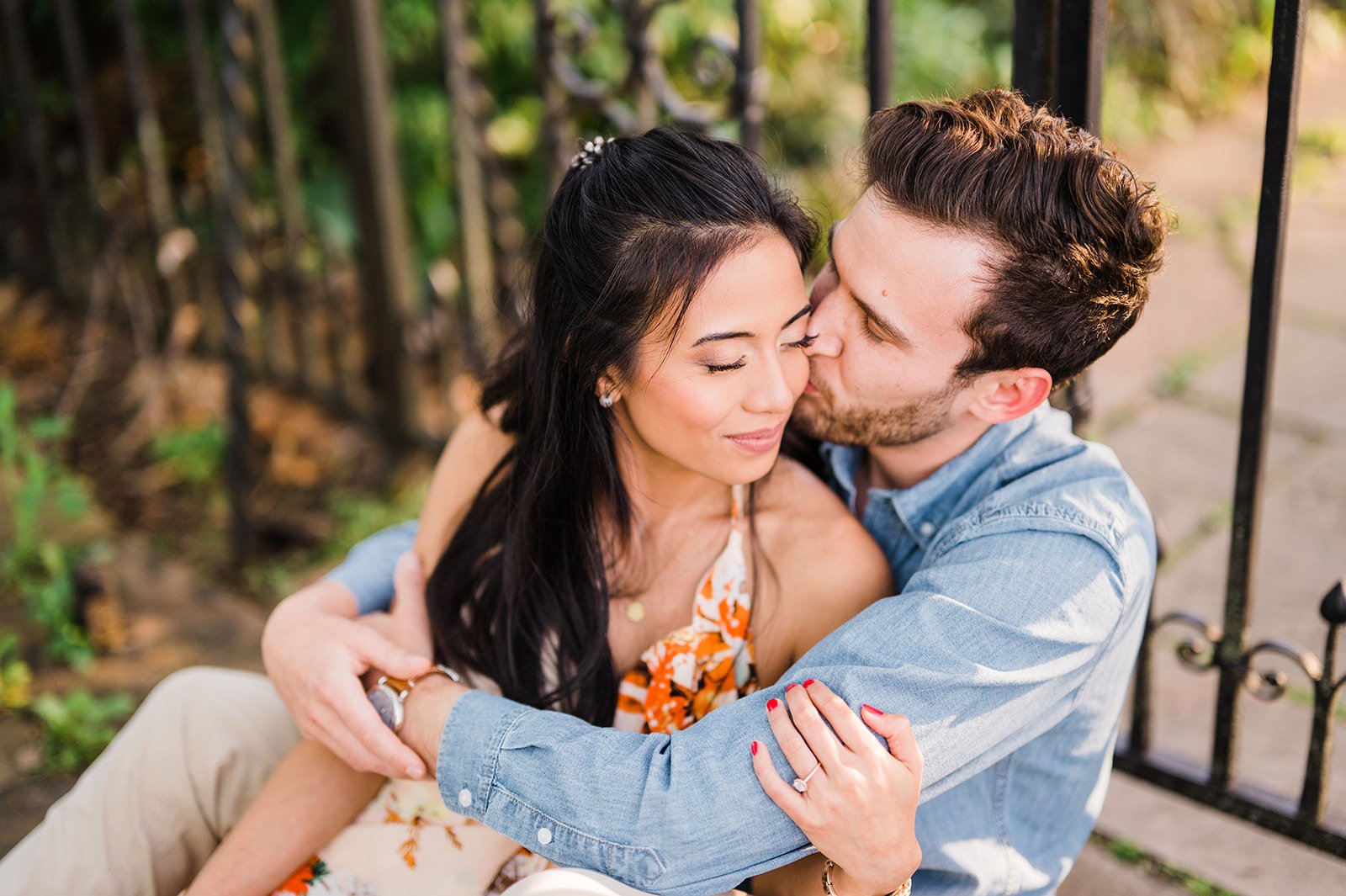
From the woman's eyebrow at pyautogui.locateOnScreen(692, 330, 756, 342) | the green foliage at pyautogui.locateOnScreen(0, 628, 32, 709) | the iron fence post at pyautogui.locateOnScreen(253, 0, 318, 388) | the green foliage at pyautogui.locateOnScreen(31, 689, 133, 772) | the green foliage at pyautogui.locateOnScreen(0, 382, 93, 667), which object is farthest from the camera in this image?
the iron fence post at pyautogui.locateOnScreen(253, 0, 318, 388)

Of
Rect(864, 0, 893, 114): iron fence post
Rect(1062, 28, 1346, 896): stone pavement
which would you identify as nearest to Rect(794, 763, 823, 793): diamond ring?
Rect(1062, 28, 1346, 896): stone pavement

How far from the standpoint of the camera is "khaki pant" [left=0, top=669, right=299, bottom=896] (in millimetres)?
2002

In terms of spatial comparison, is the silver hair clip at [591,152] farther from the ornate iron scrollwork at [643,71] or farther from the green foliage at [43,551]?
the green foliage at [43,551]

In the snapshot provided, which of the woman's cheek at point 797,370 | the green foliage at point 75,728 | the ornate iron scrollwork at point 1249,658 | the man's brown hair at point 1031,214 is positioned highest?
the man's brown hair at point 1031,214

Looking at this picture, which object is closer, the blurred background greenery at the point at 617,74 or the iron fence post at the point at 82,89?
the iron fence post at the point at 82,89

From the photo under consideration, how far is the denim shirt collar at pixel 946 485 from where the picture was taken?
6.36 feet

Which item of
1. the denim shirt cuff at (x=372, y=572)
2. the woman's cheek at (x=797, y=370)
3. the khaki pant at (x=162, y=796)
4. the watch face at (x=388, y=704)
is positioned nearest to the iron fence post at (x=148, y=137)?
the denim shirt cuff at (x=372, y=572)

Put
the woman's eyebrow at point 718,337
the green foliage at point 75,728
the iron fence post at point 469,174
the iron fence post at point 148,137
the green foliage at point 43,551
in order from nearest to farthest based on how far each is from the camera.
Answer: the woman's eyebrow at point 718,337
the green foliage at point 75,728
the green foliage at point 43,551
the iron fence post at point 469,174
the iron fence post at point 148,137

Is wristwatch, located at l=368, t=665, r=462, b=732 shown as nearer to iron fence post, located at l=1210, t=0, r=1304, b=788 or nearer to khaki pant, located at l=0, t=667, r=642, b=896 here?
khaki pant, located at l=0, t=667, r=642, b=896

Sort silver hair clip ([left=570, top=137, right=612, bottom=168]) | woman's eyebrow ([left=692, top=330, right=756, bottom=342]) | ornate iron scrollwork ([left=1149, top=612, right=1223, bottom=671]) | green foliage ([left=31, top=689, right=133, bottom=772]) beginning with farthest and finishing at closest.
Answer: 1. green foliage ([left=31, top=689, right=133, bottom=772])
2. ornate iron scrollwork ([left=1149, top=612, right=1223, bottom=671])
3. silver hair clip ([left=570, top=137, right=612, bottom=168])
4. woman's eyebrow ([left=692, top=330, right=756, bottom=342])

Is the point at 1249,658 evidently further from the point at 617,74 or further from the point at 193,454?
the point at 193,454

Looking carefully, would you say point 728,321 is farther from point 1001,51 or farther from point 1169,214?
point 1001,51

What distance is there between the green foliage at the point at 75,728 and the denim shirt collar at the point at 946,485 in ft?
5.93

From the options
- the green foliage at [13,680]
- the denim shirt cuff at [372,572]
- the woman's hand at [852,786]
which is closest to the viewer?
the woman's hand at [852,786]
